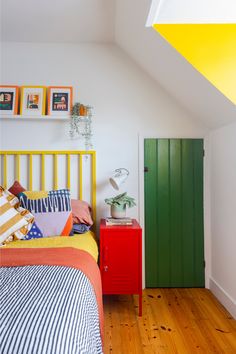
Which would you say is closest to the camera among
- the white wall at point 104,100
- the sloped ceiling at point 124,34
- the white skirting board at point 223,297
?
the sloped ceiling at point 124,34

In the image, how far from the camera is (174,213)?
265 centimetres

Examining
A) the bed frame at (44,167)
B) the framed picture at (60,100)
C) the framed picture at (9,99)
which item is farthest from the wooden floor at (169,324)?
the framed picture at (9,99)

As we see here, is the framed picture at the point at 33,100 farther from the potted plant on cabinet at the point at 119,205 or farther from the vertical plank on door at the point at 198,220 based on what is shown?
the vertical plank on door at the point at 198,220

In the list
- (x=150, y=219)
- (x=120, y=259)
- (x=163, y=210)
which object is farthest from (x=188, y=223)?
(x=120, y=259)

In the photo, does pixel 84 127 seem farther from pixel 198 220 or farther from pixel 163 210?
pixel 198 220

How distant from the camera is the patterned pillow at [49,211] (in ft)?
6.61

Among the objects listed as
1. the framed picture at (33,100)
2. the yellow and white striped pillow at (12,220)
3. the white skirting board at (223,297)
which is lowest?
the white skirting board at (223,297)

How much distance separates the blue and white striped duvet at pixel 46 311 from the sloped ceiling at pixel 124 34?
1.68m

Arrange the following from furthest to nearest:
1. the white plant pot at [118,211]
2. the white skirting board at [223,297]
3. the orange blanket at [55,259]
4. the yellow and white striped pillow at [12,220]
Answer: the white plant pot at [118,211], the white skirting board at [223,297], the yellow and white striped pillow at [12,220], the orange blanket at [55,259]

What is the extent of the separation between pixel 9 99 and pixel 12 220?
1247 millimetres

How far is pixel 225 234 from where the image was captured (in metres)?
2.29

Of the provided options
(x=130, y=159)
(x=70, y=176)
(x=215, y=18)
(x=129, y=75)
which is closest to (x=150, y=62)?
(x=129, y=75)

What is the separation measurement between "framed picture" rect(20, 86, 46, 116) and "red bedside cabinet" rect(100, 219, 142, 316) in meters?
1.29

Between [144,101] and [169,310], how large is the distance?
1947 millimetres
